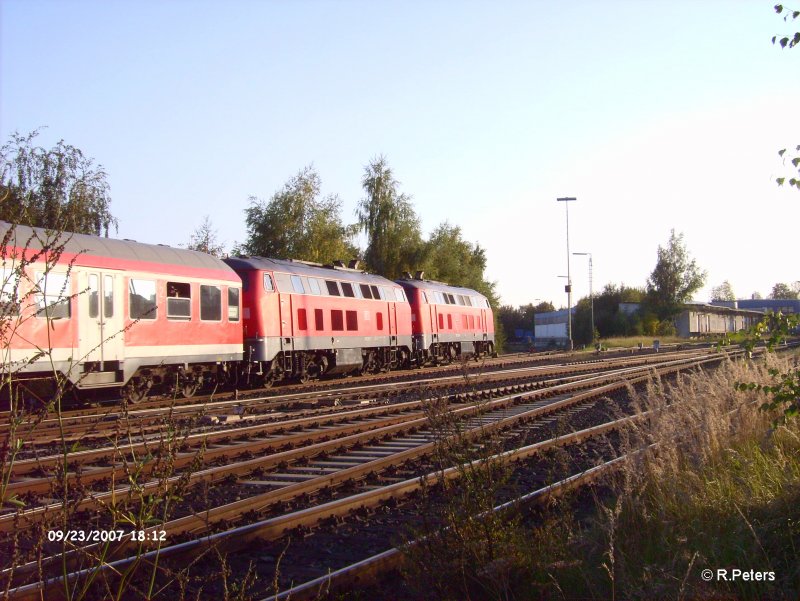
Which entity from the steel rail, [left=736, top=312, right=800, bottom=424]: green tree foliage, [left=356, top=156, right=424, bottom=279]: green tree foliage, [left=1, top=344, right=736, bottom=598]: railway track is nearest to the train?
[left=1, top=344, right=736, bottom=598]: railway track

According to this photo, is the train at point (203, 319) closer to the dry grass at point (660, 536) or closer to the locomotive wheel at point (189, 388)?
the locomotive wheel at point (189, 388)

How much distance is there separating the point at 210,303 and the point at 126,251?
2839mm

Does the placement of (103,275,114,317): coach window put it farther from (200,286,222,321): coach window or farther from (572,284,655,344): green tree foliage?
(572,284,655,344): green tree foliage

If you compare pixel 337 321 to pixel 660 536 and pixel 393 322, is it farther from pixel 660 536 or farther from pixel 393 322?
pixel 660 536

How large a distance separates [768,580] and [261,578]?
338 cm

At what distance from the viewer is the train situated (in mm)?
14391

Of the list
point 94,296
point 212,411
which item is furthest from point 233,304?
point 212,411

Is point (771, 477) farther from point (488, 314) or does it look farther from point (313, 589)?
point (488, 314)

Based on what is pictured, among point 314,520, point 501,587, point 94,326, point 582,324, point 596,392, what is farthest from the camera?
point 582,324

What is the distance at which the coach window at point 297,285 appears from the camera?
72.3 feet

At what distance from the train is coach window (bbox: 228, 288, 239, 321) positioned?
1.0 inches

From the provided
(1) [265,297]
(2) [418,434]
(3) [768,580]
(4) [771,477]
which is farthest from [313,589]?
(1) [265,297]

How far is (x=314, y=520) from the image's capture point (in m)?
6.78

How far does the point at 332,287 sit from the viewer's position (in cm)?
2414
